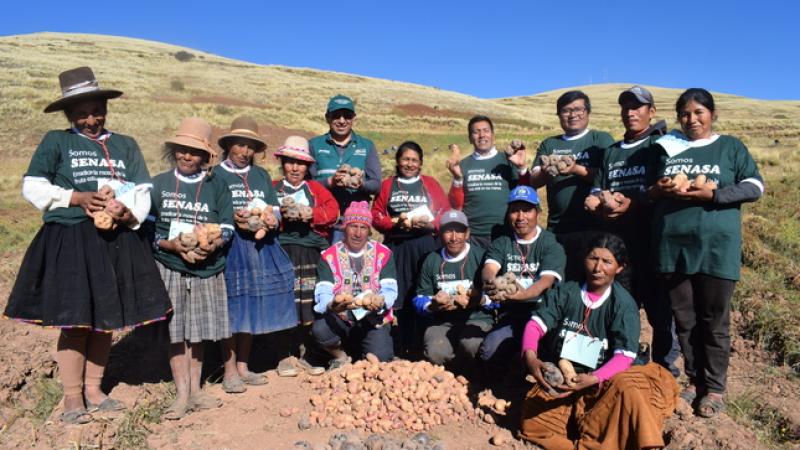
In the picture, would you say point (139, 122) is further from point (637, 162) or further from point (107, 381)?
point (637, 162)

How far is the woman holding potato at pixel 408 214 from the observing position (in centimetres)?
515

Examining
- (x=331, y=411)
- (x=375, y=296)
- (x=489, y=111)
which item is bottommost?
(x=331, y=411)

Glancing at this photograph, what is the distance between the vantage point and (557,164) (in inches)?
177

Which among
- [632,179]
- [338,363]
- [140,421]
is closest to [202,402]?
[140,421]

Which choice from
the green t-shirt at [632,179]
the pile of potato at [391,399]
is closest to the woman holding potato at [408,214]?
the pile of potato at [391,399]

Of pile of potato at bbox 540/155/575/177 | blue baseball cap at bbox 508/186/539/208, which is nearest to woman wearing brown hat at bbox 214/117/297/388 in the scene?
blue baseball cap at bbox 508/186/539/208

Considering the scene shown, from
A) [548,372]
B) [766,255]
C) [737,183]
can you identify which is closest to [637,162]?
[737,183]

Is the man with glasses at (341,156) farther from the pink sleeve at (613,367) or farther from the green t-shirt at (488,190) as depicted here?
the pink sleeve at (613,367)

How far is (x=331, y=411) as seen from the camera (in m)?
4.28

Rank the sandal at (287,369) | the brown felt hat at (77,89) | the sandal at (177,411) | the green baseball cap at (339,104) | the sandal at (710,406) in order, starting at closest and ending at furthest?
the brown felt hat at (77,89)
the sandal at (710,406)
the sandal at (177,411)
the sandal at (287,369)
the green baseball cap at (339,104)

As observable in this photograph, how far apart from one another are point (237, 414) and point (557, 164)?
120 inches

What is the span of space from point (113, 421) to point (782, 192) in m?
12.2

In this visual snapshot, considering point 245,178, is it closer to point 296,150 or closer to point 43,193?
point 296,150

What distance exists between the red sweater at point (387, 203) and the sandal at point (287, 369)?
1.41 meters
